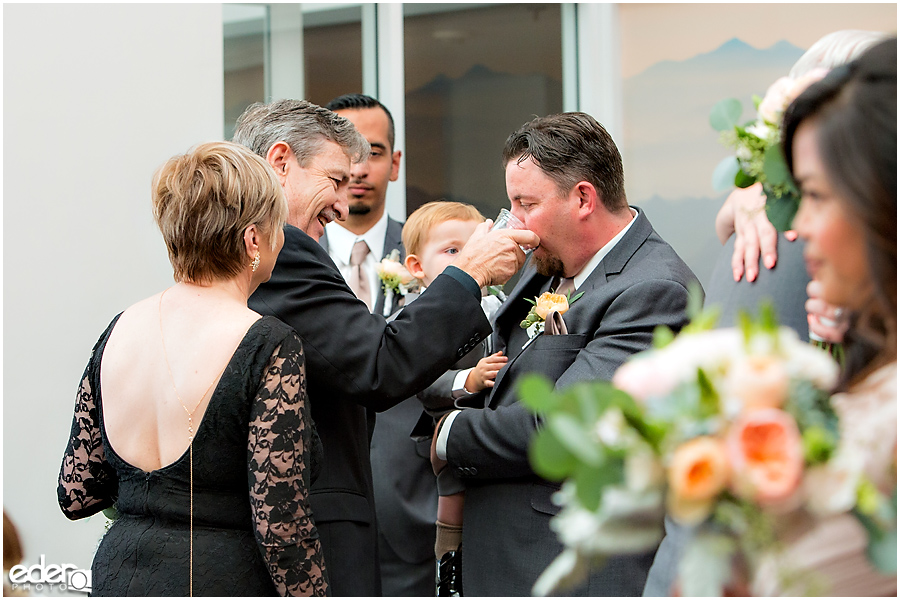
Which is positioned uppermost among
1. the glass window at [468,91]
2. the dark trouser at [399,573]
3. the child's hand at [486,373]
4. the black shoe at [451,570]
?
the glass window at [468,91]

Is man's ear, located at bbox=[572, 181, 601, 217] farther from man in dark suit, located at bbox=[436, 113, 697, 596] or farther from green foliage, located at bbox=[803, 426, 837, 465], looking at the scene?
green foliage, located at bbox=[803, 426, 837, 465]

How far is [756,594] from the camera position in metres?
1.10

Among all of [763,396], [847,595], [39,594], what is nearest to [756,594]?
[847,595]

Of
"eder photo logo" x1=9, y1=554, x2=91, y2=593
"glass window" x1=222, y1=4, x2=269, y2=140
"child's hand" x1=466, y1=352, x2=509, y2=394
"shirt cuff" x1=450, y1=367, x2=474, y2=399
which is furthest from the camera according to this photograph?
"glass window" x1=222, y1=4, x2=269, y2=140

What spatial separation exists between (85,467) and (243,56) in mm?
2828

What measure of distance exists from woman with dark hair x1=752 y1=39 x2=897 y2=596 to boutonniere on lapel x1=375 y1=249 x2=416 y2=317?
253cm

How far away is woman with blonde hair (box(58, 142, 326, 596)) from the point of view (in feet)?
6.10

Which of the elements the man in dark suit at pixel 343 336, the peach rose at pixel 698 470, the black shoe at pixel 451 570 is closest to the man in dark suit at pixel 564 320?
the man in dark suit at pixel 343 336

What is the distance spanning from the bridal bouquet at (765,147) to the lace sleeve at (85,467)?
145 cm

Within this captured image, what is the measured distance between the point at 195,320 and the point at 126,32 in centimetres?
216

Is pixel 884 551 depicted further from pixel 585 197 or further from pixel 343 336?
pixel 585 197

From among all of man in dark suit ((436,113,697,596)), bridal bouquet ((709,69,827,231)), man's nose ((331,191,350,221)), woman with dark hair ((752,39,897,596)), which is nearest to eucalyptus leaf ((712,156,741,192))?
bridal bouquet ((709,69,827,231))

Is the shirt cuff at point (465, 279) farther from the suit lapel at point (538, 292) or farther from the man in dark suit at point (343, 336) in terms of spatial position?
the suit lapel at point (538, 292)

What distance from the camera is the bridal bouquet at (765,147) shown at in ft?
4.43
